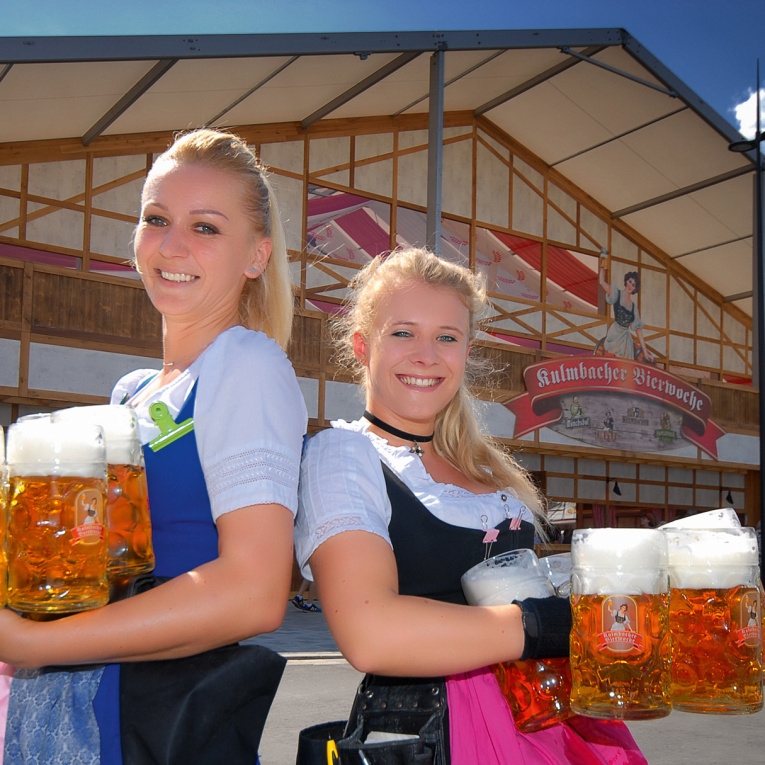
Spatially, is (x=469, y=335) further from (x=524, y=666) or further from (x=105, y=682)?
(x=105, y=682)

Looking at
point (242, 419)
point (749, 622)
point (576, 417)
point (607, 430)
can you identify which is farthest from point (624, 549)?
point (607, 430)

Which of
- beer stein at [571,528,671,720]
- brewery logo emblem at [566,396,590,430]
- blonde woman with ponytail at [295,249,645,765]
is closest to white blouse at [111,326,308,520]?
blonde woman with ponytail at [295,249,645,765]

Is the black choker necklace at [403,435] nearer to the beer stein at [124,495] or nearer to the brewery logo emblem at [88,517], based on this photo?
the beer stein at [124,495]

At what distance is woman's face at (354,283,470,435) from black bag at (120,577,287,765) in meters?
0.78

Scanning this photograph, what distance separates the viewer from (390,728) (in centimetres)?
159

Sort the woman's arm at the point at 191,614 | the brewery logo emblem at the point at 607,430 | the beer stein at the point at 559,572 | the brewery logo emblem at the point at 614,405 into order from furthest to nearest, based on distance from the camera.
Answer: the brewery logo emblem at the point at 607,430, the brewery logo emblem at the point at 614,405, the beer stein at the point at 559,572, the woman's arm at the point at 191,614

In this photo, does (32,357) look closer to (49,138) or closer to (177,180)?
(49,138)

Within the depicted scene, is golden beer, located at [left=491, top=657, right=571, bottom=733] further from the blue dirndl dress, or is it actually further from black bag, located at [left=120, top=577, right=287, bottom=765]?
the blue dirndl dress

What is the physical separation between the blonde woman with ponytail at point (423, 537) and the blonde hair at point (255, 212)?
26 centimetres

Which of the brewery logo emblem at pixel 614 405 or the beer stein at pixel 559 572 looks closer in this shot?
the beer stein at pixel 559 572

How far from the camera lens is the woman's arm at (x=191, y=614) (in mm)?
1224

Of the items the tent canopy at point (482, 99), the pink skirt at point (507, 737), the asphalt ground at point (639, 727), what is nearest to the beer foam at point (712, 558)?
the pink skirt at point (507, 737)

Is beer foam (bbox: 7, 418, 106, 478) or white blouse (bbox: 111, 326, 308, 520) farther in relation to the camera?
white blouse (bbox: 111, 326, 308, 520)

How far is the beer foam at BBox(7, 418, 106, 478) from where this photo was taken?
4.18ft
